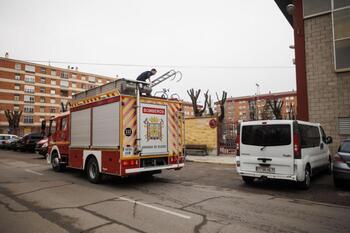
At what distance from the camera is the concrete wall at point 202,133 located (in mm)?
18566

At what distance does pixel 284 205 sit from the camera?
6059 millimetres

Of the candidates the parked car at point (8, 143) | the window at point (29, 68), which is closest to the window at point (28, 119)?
the window at point (29, 68)

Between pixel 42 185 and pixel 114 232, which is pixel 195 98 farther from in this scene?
pixel 114 232

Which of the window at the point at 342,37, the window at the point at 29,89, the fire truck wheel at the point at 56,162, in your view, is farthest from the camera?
the window at the point at 29,89

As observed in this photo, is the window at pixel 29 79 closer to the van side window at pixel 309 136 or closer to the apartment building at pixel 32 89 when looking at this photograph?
the apartment building at pixel 32 89

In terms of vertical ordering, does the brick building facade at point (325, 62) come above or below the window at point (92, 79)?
below

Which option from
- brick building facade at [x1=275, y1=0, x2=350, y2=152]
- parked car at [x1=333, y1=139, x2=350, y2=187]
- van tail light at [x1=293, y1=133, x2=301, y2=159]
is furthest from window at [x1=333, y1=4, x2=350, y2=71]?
van tail light at [x1=293, y1=133, x2=301, y2=159]

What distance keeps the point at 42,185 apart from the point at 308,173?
8.41 m

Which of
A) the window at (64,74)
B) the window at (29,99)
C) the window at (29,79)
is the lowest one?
the window at (29,99)

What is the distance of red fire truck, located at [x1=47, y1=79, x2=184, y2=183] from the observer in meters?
8.03

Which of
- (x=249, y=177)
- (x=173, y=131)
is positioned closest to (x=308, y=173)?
(x=249, y=177)

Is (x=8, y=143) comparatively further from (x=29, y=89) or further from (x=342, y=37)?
(x=29, y=89)

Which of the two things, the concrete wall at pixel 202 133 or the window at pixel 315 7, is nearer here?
the window at pixel 315 7

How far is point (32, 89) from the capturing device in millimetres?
69938
